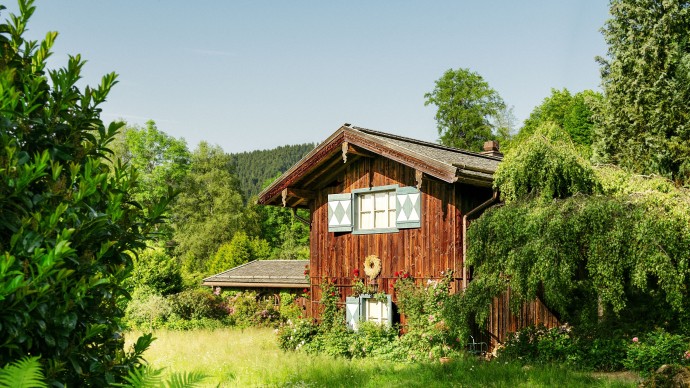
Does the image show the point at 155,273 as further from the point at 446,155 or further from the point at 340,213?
the point at 446,155

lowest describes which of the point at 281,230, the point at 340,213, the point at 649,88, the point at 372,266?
the point at 372,266

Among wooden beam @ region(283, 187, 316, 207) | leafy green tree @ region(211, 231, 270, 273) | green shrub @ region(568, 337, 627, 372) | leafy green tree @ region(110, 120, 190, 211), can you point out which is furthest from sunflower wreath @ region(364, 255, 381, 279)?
leafy green tree @ region(110, 120, 190, 211)

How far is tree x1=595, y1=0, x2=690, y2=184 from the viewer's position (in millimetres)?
23562

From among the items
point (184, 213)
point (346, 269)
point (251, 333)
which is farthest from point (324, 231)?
point (184, 213)

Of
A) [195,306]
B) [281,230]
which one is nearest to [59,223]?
[195,306]

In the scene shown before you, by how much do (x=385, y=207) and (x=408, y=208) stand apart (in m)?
0.91

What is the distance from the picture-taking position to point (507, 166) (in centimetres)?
1650

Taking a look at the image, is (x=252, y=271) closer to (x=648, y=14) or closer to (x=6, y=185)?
(x=648, y=14)

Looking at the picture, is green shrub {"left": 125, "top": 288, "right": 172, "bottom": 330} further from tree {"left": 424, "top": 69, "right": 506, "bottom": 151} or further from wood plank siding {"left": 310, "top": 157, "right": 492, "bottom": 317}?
tree {"left": 424, "top": 69, "right": 506, "bottom": 151}

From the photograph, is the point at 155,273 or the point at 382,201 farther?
the point at 155,273

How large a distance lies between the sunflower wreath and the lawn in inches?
111

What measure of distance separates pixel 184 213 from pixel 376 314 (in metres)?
37.0

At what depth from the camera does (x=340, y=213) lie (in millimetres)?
20312

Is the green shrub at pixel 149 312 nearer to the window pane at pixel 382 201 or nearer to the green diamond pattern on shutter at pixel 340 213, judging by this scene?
the green diamond pattern on shutter at pixel 340 213
